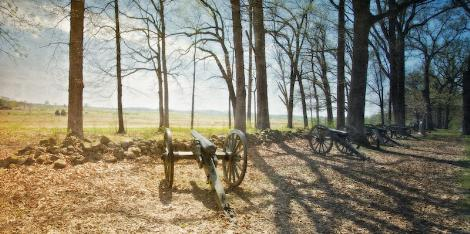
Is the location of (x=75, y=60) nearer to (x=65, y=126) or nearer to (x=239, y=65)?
(x=239, y=65)

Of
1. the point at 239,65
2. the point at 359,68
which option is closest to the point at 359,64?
the point at 359,68

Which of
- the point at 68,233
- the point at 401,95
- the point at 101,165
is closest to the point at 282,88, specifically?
the point at 401,95

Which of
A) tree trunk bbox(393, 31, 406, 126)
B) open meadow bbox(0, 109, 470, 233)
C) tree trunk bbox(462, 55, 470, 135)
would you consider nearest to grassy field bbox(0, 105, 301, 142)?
open meadow bbox(0, 109, 470, 233)

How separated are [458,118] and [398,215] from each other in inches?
→ 2144

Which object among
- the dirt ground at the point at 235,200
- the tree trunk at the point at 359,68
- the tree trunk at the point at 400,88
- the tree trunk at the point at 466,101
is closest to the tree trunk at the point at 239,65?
the tree trunk at the point at 359,68

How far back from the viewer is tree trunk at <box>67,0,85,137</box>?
9773mm

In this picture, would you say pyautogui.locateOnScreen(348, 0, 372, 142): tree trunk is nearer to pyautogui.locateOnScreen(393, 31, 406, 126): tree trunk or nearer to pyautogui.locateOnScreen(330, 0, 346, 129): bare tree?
pyautogui.locateOnScreen(330, 0, 346, 129): bare tree

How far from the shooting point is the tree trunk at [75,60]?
9773 mm

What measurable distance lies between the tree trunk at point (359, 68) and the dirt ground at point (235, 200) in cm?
419

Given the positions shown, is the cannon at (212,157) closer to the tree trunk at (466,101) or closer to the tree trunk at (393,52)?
the tree trunk at (393,52)

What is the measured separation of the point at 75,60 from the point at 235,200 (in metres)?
7.29

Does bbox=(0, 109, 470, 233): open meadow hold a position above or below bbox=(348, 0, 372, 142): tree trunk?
below

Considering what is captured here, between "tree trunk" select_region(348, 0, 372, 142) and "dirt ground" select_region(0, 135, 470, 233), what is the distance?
13.8ft

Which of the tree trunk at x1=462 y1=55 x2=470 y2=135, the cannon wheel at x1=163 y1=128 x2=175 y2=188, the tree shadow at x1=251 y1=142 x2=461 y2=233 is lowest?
the tree shadow at x1=251 y1=142 x2=461 y2=233
